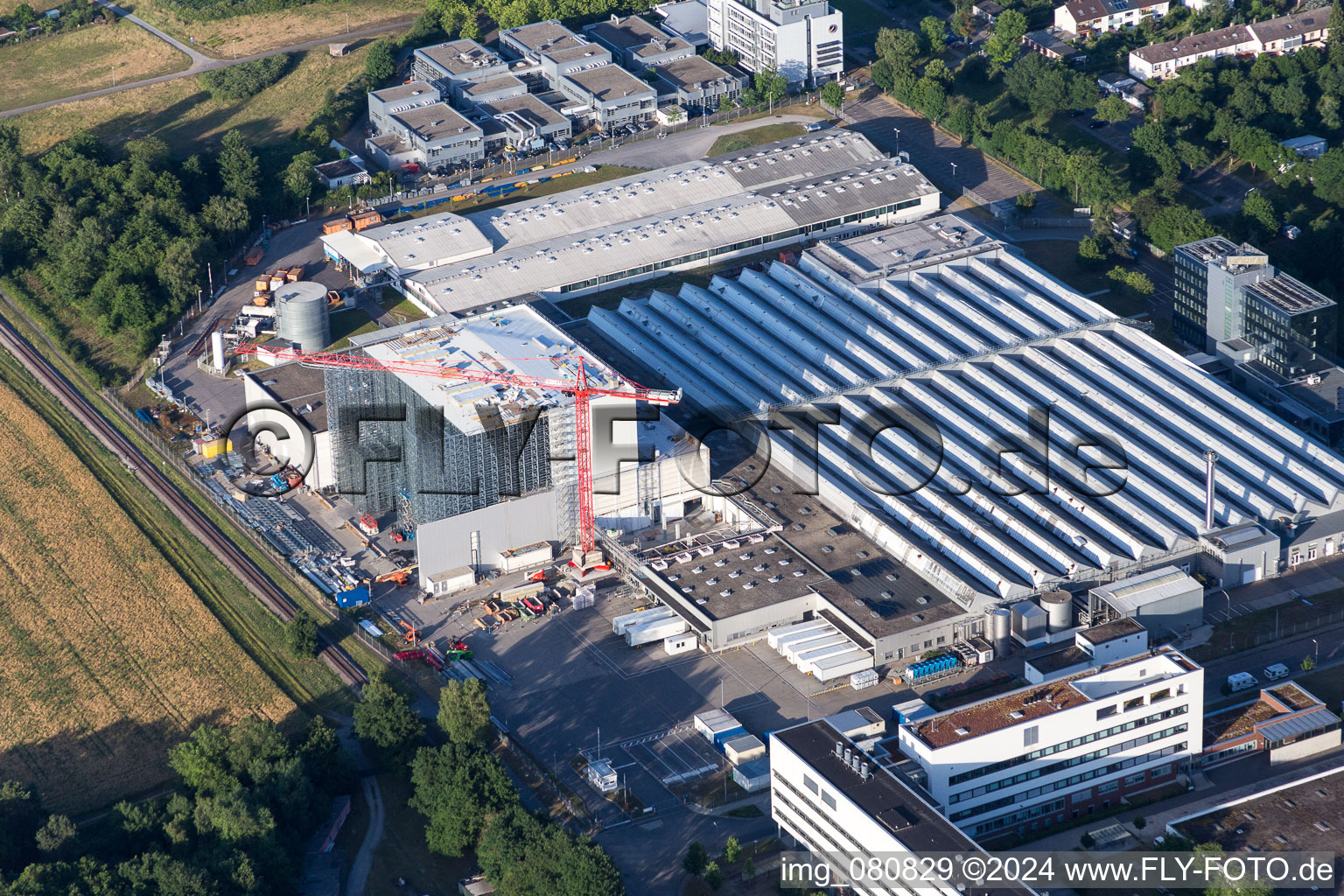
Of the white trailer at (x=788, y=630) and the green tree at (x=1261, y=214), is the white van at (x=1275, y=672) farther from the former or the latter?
the green tree at (x=1261, y=214)

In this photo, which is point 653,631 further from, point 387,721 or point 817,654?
point 387,721

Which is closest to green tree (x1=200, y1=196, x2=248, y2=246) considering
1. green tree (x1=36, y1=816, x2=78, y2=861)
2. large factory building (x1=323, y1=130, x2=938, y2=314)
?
large factory building (x1=323, y1=130, x2=938, y2=314)

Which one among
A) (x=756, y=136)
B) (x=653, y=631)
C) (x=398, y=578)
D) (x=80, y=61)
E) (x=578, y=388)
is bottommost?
(x=653, y=631)

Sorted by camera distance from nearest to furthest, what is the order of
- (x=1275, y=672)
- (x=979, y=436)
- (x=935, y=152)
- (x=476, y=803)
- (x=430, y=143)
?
(x=476, y=803) < (x=1275, y=672) < (x=979, y=436) < (x=430, y=143) < (x=935, y=152)

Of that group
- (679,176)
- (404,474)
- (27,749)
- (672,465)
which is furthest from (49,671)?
(679,176)

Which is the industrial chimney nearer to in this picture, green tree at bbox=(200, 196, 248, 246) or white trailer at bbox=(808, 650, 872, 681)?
white trailer at bbox=(808, 650, 872, 681)

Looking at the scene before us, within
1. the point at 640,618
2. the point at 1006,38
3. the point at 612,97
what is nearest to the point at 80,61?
the point at 612,97
